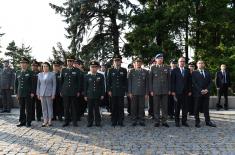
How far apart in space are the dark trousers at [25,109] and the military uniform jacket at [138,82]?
9.36 feet

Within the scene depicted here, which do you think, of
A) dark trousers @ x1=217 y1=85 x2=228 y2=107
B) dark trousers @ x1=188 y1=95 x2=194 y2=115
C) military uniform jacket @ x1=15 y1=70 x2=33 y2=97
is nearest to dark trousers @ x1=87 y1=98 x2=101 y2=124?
military uniform jacket @ x1=15 y1=70 x2=33 y2=97

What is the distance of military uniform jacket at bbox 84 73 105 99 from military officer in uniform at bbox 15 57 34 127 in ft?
5.03

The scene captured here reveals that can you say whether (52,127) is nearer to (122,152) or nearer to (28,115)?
(28,115)

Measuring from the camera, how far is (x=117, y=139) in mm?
10148

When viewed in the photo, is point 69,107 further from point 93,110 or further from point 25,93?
point 25,93

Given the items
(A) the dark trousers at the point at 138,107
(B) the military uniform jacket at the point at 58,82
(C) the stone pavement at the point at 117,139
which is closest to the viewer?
(C) the stone pavement at the point at 117,139

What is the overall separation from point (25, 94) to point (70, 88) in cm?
125

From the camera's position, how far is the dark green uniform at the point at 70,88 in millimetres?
12445

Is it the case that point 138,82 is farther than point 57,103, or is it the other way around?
point 57,103

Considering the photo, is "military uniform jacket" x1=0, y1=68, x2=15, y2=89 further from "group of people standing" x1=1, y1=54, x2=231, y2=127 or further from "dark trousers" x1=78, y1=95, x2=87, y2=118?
"group of people standing" x1=1, y1=54, x2=231, y2=127

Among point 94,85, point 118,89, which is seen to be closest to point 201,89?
point 118,89

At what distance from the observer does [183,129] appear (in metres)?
11.8

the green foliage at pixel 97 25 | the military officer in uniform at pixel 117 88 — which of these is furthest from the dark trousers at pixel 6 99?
the green foliage at pixel 97 25

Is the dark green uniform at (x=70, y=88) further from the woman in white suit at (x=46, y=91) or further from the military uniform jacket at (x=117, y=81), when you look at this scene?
the military uniform jacket at (x=117, y=81)
